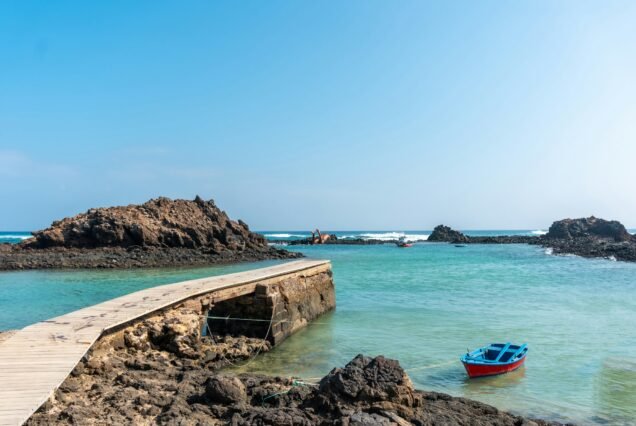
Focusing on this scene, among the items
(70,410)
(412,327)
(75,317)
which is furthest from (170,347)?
(412,327)

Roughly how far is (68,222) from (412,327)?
33128 millimetres

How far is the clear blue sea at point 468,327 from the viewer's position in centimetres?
826

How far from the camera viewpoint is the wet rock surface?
5434 millimetres

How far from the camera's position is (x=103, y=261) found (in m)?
30.2

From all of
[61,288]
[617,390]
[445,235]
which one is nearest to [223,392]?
[617,390]

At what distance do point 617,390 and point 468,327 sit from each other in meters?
5.27

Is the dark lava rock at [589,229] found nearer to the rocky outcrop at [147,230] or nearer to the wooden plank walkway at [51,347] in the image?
the rocky outcrop at [147,230]

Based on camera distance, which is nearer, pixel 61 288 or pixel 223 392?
pixel 223 392

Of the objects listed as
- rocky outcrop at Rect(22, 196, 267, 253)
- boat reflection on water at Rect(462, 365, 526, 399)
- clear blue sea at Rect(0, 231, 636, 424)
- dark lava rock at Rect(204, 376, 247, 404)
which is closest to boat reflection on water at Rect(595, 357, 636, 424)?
clear blue sea at Rect(0, 231, 636, 424)

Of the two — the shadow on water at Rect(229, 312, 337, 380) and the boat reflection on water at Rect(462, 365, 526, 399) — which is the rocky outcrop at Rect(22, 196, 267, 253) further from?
the boat reflection on water at Rect(462, 365, 526, 399)

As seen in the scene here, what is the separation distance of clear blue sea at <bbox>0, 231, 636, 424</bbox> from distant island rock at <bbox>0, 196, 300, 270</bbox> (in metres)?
4.48

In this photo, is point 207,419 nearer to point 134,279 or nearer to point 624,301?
point 624,301

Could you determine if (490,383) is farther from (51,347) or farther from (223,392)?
(51,347)

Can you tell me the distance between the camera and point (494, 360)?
9.15m
